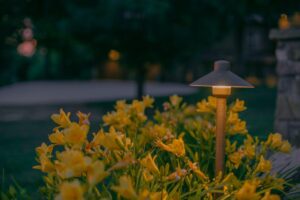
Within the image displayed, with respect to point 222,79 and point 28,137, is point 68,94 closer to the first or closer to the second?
point 28,137

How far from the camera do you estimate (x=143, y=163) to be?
2398 millimetres

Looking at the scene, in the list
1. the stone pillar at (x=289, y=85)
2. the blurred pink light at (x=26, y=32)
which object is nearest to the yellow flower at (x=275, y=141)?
the stone pillar at (x=289, y=85)

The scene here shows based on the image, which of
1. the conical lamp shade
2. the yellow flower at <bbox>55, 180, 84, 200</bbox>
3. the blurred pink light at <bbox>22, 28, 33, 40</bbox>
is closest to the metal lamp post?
the conical lamp shade

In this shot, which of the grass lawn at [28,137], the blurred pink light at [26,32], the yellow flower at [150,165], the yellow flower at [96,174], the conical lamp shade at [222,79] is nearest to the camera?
the yellow flower at [96,174]

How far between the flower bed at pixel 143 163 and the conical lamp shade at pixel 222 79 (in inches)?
14.6

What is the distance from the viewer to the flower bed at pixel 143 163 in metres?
1.93

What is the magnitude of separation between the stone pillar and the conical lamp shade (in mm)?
3056

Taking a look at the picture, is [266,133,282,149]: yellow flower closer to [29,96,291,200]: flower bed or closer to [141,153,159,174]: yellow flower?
[29,96,291,200]: flower bed

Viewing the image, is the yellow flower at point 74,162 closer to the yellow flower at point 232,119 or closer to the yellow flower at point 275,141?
the yellow flower at point 275,141

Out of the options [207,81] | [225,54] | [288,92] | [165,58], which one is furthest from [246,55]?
[207,81]

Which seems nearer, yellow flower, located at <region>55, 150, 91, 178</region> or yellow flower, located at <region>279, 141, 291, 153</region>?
yellow flower, located at <region>55, 150, 91, 178</region>

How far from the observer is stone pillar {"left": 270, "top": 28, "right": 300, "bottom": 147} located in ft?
18.9

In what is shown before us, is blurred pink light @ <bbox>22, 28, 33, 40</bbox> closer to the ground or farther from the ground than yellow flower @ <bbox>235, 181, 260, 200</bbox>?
farther from the ground

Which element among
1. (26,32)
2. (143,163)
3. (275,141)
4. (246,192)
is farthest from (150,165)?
(26,32)
